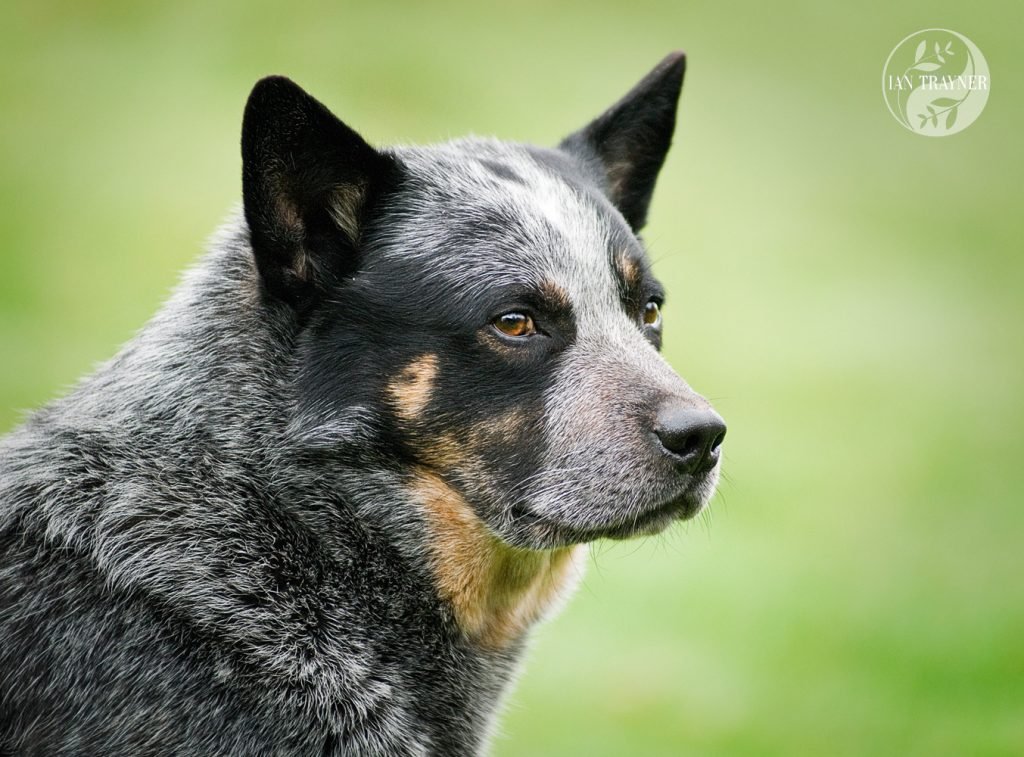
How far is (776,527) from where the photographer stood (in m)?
12.6

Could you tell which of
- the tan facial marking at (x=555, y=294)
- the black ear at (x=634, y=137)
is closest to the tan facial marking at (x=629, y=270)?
the tan facial marking at (x=555, y=294)

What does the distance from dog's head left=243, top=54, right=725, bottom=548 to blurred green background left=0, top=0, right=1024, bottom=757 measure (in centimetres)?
418

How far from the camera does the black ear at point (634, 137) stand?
20.7ft

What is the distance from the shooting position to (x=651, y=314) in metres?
5.91

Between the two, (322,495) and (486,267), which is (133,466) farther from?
(486,267)

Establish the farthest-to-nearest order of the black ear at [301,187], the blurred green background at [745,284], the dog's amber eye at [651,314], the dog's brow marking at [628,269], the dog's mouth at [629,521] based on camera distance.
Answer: the blurred green background at [745,284]
the dog's amber eye at [651,314]
the dog's brow marking at [628,269]
the dog's mouth at [629,521]
the black ear at [301,187]

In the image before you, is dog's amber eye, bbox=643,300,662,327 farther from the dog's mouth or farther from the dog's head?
the dog's mouth

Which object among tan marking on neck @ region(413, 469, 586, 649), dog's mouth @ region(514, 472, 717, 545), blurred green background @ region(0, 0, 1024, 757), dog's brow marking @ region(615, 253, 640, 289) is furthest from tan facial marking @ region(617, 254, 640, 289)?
blurred green background @ region(0, 0, 1024, 757)

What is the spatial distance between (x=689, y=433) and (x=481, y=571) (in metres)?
1.08

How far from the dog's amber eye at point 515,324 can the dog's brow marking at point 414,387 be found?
31 centimetres

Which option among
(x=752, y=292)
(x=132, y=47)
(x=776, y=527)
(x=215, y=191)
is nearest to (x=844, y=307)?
(x=752, y=292)

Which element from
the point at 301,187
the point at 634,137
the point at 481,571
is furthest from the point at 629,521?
the point at 634,137

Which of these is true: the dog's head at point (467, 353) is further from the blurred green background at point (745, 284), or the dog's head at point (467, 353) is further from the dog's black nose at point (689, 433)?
the blurred green background at point (745, 284)

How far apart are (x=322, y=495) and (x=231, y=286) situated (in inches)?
38.7
